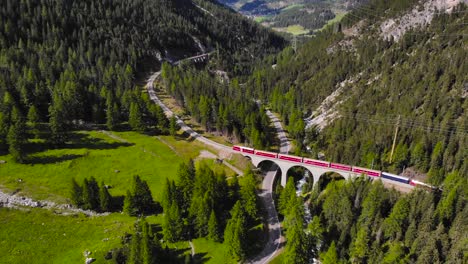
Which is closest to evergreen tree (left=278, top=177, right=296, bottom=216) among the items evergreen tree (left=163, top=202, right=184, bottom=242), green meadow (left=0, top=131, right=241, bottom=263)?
green meadow (left=0, top=131, right=241, bottom=263)

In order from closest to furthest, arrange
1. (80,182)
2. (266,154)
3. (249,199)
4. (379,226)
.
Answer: (379,226) → (249,199) → (80,182) → (266,154)

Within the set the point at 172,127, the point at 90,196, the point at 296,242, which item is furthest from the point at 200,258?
the point at 172,127

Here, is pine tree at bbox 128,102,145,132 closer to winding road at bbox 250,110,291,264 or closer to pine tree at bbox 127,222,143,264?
winding road at bbox 250,110,291,264

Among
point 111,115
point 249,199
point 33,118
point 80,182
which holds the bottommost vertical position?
point 80,182

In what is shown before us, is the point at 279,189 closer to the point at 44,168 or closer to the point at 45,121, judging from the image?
the point at 44,168

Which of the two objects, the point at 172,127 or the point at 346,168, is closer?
the point at 346,168

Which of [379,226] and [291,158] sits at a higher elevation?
[291,158]

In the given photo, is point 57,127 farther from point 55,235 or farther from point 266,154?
point 266,154

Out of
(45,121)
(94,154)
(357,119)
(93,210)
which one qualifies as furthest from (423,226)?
(45,121)
